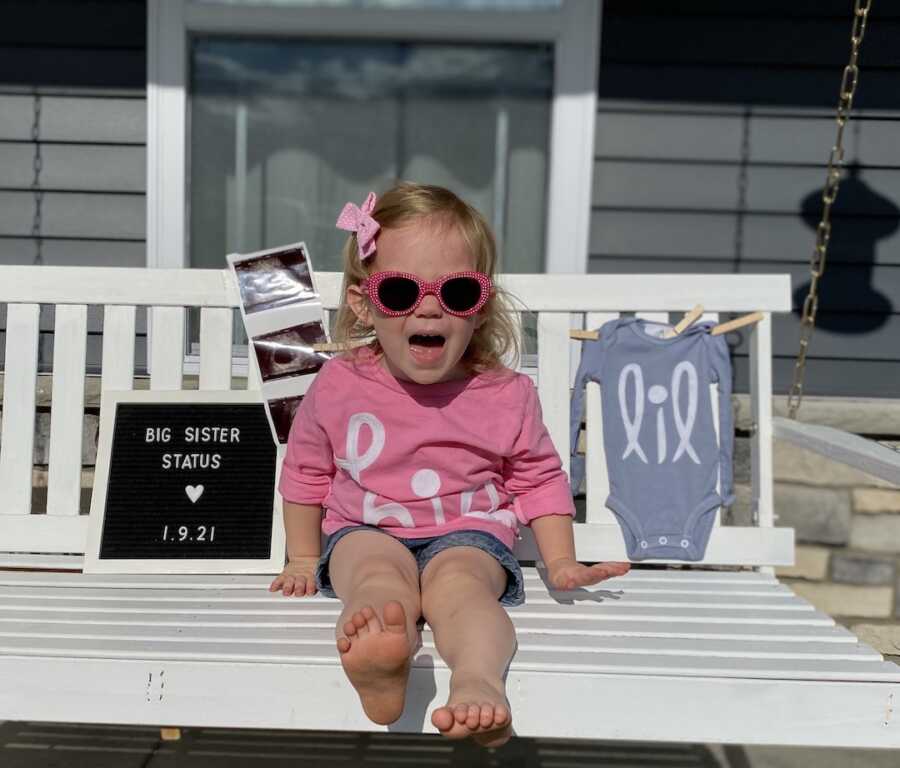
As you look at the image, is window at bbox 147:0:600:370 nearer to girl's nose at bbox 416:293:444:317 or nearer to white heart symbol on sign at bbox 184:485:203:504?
white heart symbol on sign at bbox 184:485:203:504

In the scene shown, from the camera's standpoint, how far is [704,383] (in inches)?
97.9

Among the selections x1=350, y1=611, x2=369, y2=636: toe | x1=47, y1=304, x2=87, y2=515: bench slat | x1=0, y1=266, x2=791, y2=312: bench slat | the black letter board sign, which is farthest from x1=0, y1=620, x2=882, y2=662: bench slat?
x1=0, y1=266, x2=791, y2=312: bench slat

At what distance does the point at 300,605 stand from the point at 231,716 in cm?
36

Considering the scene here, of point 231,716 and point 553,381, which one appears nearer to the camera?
point 231,716

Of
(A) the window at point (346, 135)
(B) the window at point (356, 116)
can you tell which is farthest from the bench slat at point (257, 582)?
(A) the window at point (346, 135)

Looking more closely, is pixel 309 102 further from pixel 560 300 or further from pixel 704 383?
pixel 704 383

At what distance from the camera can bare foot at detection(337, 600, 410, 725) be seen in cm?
143

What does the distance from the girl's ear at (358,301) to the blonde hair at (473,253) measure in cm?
2

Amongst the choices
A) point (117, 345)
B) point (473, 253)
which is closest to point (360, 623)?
point (473, 253)

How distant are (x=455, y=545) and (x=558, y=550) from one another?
0.79 feet

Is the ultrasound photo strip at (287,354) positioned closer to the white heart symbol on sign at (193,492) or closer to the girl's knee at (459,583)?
the white heart symbol on sign at (193,492)

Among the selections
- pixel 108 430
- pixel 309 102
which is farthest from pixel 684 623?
pixel 309 102

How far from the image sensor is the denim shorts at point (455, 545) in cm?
193

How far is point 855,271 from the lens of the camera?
3.97 metres
